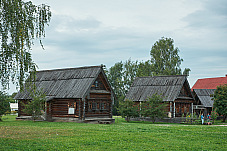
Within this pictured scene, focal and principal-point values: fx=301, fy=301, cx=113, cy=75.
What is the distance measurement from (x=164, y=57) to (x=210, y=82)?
61.1 feet

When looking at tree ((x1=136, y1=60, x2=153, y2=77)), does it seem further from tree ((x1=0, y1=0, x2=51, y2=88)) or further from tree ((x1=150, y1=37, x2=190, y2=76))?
tree ((x1=0, y1=0, x2=51, y2=88))

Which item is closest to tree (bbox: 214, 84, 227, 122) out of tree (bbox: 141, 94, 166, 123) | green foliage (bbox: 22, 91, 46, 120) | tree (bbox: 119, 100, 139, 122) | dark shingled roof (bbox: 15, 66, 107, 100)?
tree (bbox: 141, 94, 166, 123)

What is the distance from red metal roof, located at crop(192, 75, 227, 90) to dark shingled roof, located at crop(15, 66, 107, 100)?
49.8 metres

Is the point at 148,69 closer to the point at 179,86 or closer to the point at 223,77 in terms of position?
the point at 223,77

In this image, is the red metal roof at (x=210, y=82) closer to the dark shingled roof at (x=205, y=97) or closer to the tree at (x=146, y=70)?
the tree at (x=146, y=70)

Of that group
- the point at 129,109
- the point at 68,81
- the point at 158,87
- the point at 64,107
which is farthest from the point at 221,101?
the point at 64,107

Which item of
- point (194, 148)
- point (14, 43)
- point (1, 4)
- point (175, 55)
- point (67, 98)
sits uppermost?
point (175, 55)

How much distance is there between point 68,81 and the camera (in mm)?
38969

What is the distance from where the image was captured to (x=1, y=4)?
13.4m

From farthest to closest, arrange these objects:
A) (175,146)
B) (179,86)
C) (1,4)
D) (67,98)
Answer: (179,86)
(67,98)
(175,146)
(1,4)

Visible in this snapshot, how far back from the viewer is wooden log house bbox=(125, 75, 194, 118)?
1646 inches

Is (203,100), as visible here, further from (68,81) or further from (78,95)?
(78,95)

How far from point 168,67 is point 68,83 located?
36.4 metres

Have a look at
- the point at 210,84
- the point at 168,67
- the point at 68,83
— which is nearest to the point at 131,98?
the point at 68,83
